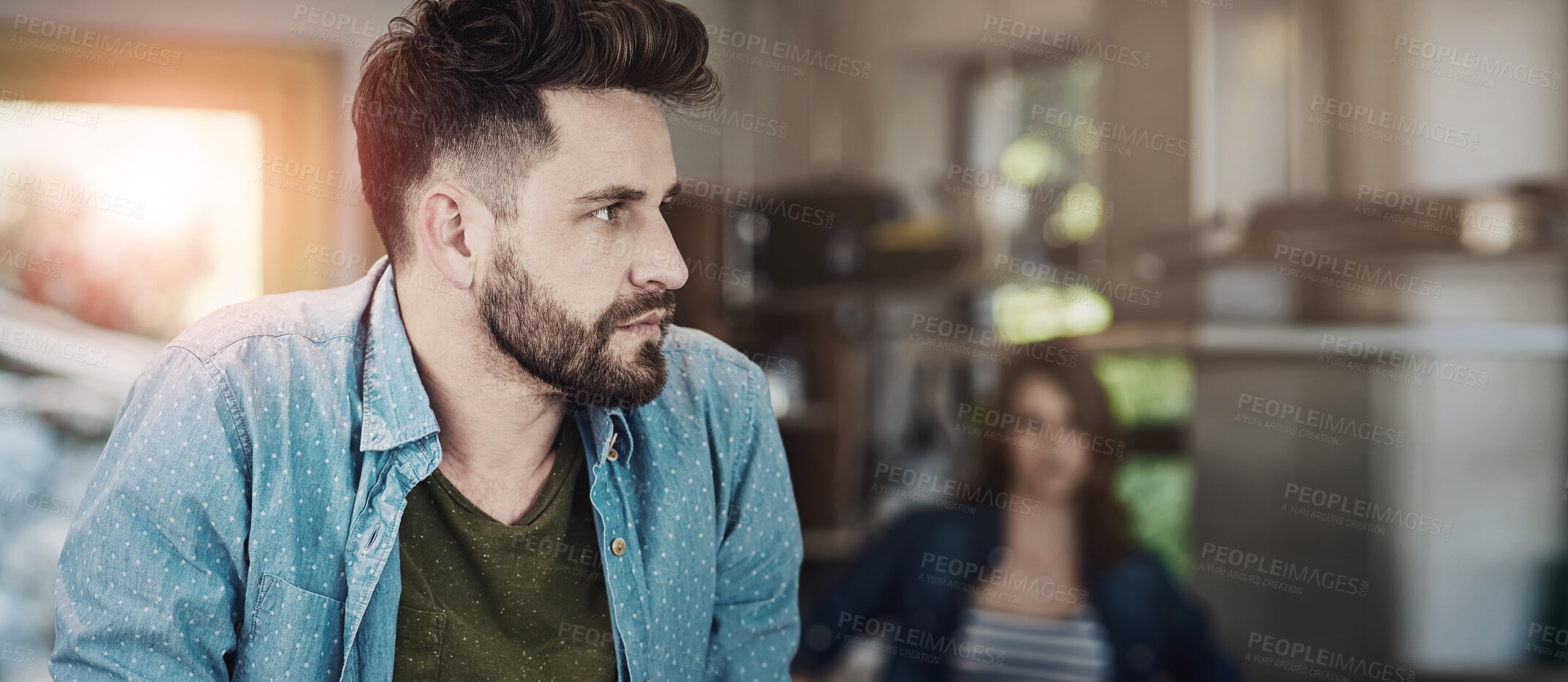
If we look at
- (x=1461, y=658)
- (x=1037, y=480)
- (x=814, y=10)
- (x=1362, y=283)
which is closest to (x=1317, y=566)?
(x=1461, y=658)

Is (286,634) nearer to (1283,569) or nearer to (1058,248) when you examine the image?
(1283,569)

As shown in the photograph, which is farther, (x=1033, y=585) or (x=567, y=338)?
(x=1033, y=585)

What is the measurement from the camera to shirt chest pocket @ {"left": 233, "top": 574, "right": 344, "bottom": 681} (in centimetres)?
79

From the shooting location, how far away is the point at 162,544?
29.6 inches

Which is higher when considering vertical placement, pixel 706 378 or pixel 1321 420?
pixel 706 378

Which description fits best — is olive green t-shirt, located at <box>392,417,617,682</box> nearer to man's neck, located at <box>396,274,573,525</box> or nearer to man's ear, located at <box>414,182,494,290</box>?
man's neck, located at <box>396,274,573,525</box>

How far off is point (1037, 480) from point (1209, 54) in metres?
1.58

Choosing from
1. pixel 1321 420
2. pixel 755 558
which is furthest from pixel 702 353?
pixel 1321 420

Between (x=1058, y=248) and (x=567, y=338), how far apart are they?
10.4ft

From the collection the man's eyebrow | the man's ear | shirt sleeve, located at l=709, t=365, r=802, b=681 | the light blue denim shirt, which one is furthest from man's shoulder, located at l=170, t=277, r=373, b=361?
shirt sleeve, located at l=709, t=365, r=802, b=681

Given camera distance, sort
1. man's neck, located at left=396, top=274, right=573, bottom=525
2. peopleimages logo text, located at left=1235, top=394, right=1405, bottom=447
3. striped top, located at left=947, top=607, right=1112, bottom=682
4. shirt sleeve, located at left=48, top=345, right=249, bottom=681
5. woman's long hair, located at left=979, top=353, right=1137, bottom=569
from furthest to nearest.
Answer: peopleimages logo text, located at left=1235, top=394, right=1405, bottom=447, woman's long hair, located at left=979, top=353, right=1137, bottom=569, striped top, located at left=947, top=607, right=1112, bottom=682, man's neck, located at left=396, top=274, right=573, bottom=525, shirt sleeve, located at left=48, top=345, right=249, bottom=681

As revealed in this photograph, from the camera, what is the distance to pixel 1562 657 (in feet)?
8.53

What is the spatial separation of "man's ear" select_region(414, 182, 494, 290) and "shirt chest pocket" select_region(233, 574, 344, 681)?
263mm

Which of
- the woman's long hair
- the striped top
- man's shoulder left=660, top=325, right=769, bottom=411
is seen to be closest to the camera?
man's shoulder left=660, top=325, right=769, bottom=411
